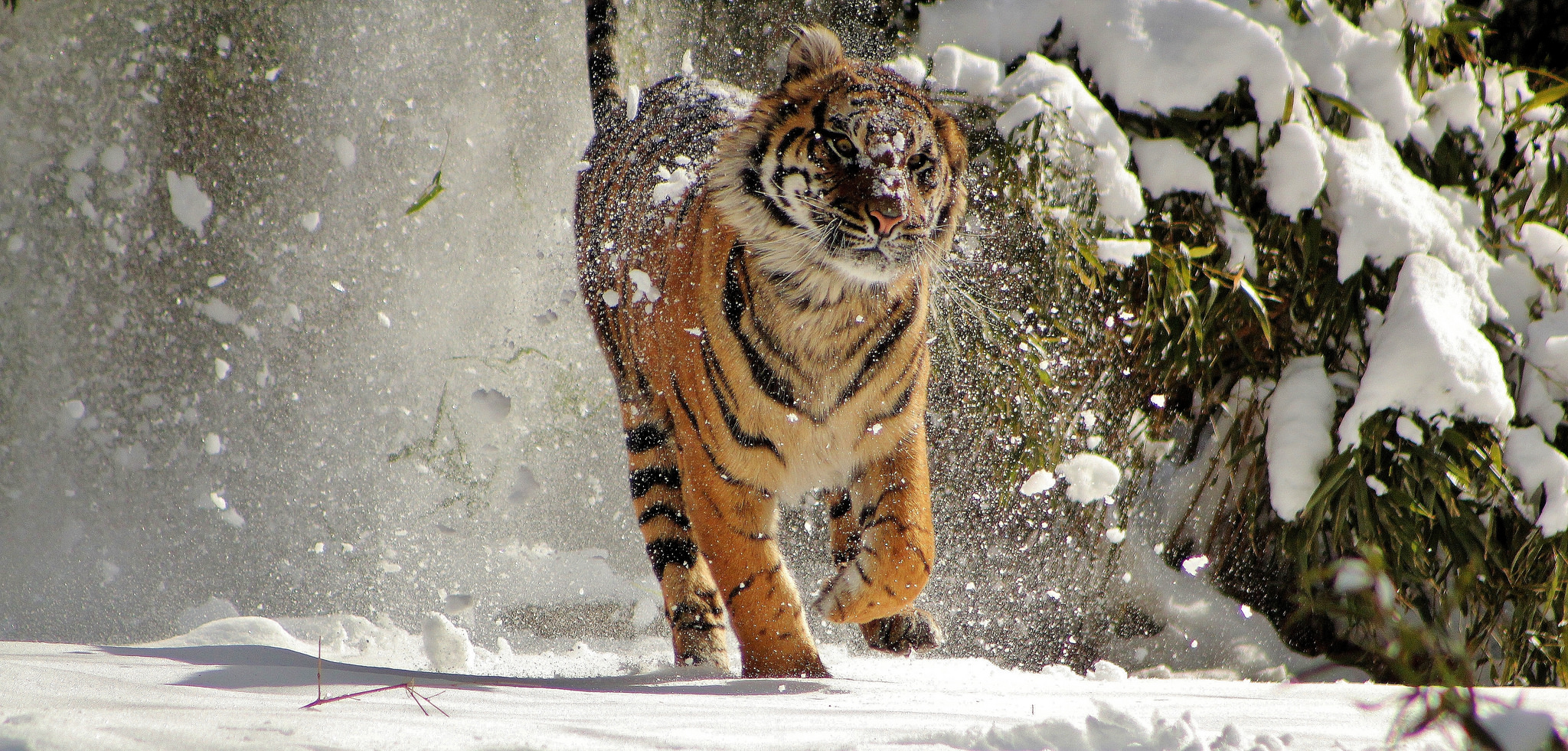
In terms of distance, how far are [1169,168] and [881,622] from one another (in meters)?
1.37

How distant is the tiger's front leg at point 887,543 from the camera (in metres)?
1.98

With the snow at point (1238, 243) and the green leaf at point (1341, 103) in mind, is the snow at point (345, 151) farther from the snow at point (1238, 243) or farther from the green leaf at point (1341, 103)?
the green leaf at point (1341, 103)

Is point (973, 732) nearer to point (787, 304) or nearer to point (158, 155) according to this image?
point (787, 304)

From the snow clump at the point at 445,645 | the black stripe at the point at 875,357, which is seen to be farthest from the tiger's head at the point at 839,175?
the snow clump at the point at 445,645

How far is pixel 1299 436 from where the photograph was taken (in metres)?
2.49

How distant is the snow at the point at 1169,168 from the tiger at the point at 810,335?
0.66m

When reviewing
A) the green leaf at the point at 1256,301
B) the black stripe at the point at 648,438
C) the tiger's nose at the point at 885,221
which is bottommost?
the black stripe at the point at 648,438

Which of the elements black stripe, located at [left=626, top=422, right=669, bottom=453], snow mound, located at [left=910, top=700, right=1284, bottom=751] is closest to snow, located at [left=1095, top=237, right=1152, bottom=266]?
black stripe, located at [left=626, top=422, right=669, bottom=453]

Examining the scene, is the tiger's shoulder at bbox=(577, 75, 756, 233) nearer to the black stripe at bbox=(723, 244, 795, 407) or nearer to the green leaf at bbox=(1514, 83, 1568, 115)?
the black stripe at bbox=(723, 244, 795, 407)

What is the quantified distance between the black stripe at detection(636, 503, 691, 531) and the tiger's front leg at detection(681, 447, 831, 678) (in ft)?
1.84

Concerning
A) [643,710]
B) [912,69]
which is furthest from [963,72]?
[643,710]

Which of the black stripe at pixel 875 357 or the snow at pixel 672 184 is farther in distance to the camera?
the snow at pixel 672 184

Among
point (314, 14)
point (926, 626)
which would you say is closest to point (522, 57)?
point (314, 14)

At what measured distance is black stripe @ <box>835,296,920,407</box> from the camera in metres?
2.16
